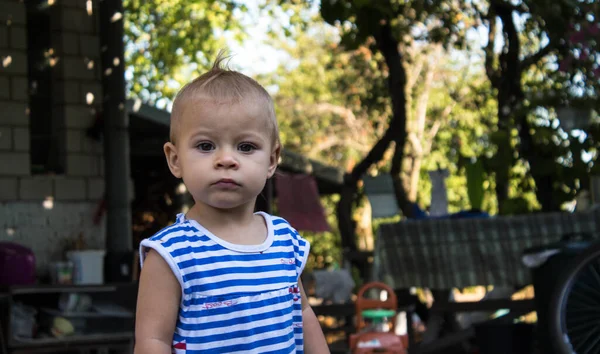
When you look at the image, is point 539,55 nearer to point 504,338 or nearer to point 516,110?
point 516,110

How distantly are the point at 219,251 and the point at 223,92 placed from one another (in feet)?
1.02

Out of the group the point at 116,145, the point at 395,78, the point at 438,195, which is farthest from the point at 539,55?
the point at 116,145

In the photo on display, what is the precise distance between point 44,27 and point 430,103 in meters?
15.4

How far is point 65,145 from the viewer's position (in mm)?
7980

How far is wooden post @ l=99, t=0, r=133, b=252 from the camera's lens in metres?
7.57

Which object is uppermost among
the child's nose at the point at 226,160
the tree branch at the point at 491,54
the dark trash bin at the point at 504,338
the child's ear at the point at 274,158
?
the tree branch at the point at 491,54

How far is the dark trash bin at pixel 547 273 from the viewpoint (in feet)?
17.5

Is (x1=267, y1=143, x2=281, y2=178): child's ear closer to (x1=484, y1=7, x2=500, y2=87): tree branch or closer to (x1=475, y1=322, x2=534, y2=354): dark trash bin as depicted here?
(x1=475, y1=322, x2=534, y2=354): dark trash bin

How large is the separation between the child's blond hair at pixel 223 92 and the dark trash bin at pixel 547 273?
3.43m

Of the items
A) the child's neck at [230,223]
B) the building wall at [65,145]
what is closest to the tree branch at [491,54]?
the building wall at [65,145]

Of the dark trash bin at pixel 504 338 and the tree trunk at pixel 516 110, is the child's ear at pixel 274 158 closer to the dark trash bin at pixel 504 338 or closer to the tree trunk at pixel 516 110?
the dark trash bin at pixel 504 338

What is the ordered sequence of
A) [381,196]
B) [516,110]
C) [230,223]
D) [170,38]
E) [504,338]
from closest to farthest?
[230,223] < [504,338] < [516,110] < [381,196] < [170,38]

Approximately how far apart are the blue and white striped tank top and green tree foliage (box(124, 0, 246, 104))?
1332 centimetres

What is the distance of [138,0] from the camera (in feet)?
52.4
